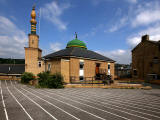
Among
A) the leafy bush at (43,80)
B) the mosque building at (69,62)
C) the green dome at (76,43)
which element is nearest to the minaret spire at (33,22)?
the mosque building at (69,62)

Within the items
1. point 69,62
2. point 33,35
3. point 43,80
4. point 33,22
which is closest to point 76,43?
point 69,62

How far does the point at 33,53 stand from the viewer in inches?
1065

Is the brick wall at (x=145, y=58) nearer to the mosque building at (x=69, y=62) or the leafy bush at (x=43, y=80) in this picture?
the mosque building at (x=69, y=62)

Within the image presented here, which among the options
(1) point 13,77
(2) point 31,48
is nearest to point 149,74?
(2) point 31,48

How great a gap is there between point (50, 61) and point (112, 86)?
1364cm

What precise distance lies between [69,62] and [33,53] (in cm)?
1369

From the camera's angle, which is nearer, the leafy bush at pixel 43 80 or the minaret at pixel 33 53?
the leafy bush at pixel 43 80

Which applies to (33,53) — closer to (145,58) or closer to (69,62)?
(69,62)

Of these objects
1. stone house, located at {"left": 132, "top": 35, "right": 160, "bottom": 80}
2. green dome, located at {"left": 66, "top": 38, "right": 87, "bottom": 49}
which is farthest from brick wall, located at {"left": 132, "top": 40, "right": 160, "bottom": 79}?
green dome, located at {"left": 66, "top": 38, "right": 87, "bottom": 49}

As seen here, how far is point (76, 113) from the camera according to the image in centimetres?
609

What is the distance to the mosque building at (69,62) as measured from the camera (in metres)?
19.2

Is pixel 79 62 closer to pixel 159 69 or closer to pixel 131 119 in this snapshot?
pixel 131 119

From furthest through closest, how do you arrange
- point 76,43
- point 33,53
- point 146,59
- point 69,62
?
point 146,59
point 33,53
point 76,43
point 69,62

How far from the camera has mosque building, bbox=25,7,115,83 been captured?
1917cm
